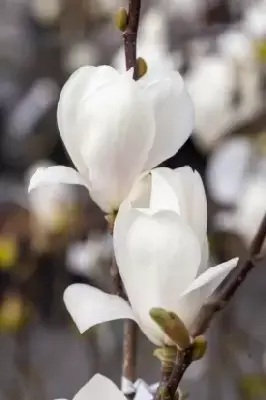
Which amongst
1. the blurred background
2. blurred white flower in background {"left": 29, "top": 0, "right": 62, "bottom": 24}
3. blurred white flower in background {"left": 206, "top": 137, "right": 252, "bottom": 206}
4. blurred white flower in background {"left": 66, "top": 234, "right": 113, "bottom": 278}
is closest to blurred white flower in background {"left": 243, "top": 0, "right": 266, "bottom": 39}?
the blurred background

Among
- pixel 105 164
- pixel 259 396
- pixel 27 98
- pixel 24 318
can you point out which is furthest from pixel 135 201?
pixel 27 98

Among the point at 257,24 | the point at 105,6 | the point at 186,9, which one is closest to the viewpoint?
the point at 257,24

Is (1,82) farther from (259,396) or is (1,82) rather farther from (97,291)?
(97,291)

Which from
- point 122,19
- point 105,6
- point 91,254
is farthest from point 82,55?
point 122,19

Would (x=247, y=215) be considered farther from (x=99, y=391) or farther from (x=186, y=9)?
(x=186, y=9)

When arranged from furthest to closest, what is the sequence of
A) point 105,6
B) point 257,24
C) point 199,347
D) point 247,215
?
point 105,6 < point 257,24 < point 247,215 < point 199,347

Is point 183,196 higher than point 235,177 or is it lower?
higher

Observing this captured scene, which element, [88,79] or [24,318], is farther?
[24,318]
